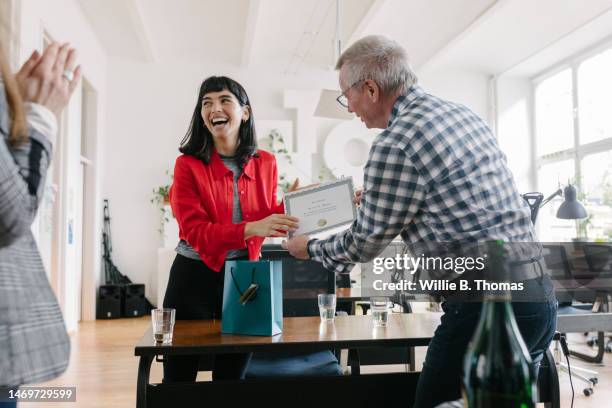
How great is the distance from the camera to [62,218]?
213 inches

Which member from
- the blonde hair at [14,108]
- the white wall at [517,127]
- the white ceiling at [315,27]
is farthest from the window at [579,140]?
the blonde hair at [14,108]

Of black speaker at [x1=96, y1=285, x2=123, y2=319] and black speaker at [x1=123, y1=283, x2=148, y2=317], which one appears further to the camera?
black speaker at [x1=123, y1=283, x2=148, y2=317]

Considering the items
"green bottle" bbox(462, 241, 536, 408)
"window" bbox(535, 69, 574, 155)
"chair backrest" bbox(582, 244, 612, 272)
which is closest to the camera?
"green bottle" bbox(462, 241, 536, 408)

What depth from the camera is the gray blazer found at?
0.74 meters

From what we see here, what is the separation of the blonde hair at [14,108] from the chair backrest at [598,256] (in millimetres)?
3708

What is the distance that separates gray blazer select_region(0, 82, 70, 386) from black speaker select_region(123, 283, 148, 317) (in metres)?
6.07

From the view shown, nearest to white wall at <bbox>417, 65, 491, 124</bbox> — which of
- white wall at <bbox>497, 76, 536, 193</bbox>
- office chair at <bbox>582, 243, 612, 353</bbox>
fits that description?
white wall at <bbox>497, 76, 536, 193</bbox>

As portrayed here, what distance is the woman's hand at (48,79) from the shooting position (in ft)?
2.76

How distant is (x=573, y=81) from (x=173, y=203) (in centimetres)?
666

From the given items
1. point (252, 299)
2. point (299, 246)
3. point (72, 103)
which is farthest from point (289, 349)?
point (72, 103)

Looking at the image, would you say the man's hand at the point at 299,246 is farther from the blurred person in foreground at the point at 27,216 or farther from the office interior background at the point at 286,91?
the office interior background at the point at 286,91

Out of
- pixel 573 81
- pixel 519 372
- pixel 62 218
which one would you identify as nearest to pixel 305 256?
pixel 519 372

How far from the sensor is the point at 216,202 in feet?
6.15

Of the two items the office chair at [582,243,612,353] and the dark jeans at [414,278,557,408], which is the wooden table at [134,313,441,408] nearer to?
the dark jeans at [414,278,557,408]
